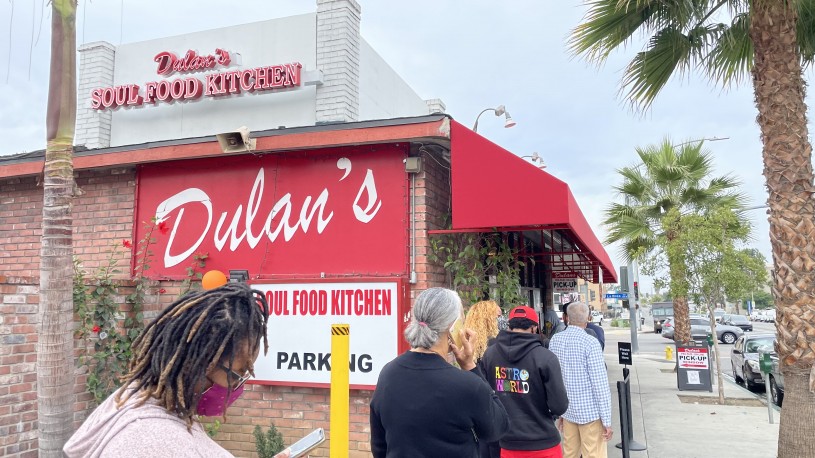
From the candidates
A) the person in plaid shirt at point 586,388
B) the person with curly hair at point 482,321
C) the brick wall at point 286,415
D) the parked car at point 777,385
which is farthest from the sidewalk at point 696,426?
the brick wall at point 286,415

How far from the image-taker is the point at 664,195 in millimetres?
15070

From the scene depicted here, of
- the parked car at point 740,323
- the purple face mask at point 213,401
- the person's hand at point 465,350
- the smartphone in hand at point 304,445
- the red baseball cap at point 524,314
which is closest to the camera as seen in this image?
A: the purple face mask at point 213,401

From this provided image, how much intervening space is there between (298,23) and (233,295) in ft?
43.1

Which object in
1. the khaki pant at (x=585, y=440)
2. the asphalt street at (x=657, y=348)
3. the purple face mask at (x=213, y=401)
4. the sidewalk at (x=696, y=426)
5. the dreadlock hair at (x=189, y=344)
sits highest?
the dreadlock hair at (x=189, y=344)

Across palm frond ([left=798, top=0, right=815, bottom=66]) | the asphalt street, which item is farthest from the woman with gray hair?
the asphalt street

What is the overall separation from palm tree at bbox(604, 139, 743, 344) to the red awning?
10013 millimetres

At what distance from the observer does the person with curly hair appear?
5336mm

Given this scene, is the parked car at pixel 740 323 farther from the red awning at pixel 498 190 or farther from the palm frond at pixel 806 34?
the red awning at pixel 498 190

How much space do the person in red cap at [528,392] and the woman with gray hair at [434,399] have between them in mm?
1314

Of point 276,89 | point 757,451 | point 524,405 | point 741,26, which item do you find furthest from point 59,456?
point 276,89

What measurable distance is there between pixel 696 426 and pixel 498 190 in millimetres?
6112

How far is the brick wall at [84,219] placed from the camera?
648 centimetres

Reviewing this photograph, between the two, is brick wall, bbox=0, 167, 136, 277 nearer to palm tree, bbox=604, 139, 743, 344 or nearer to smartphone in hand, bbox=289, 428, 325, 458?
smartphone in hand, bbox=289, 428, 325, 458

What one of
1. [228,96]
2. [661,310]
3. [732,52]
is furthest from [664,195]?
[661,310]
